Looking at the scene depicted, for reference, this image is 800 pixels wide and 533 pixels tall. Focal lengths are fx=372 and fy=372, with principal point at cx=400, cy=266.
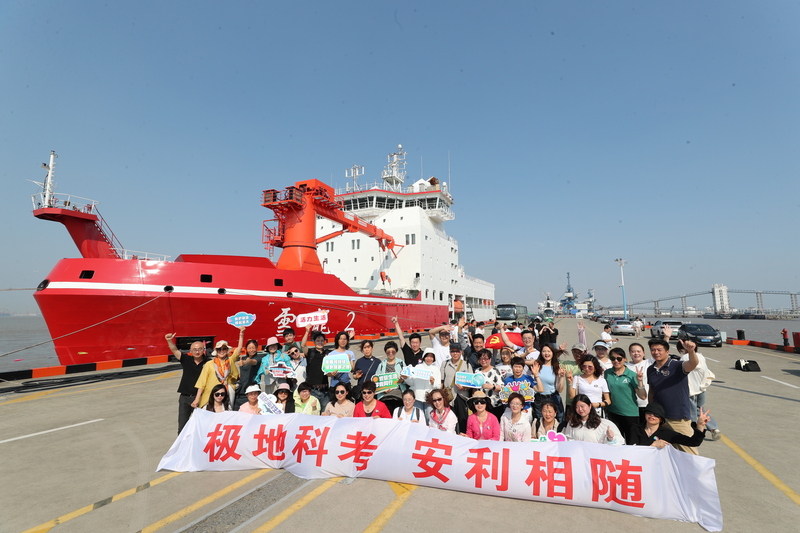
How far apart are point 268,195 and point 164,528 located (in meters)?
16.3

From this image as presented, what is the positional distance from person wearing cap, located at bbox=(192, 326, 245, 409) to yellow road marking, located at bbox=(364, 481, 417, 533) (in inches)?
117

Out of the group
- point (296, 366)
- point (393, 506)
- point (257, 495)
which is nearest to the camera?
point (393, 506)

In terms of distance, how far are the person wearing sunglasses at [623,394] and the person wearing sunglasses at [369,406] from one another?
9.61 ft

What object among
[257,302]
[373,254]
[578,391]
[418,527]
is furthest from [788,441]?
[373,254]

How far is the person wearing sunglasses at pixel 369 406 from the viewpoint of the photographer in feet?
16.3

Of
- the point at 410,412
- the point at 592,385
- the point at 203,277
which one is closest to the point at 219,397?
the point at 410,412

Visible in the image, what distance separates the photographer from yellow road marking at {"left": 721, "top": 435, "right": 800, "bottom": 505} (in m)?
4.07

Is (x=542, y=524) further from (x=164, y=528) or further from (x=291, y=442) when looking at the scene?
(x=164, y=528)

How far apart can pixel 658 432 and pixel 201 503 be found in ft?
16.3

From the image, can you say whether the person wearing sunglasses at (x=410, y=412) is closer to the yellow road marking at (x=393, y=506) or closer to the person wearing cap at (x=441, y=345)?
the yellow road marking at (x=393, y=506)

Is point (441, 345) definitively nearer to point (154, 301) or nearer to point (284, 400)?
point (284, 400)

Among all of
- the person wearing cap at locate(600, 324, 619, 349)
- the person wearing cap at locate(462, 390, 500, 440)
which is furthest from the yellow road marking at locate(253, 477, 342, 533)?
the person wearing cap at locate(600, 324, 619, 349)

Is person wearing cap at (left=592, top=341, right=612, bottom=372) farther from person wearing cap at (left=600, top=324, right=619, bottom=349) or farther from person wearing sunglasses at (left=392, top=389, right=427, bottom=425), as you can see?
person wearing sunglasses at (left=392, top=389, right=427, bottom=425)

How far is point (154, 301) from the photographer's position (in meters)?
12.6
